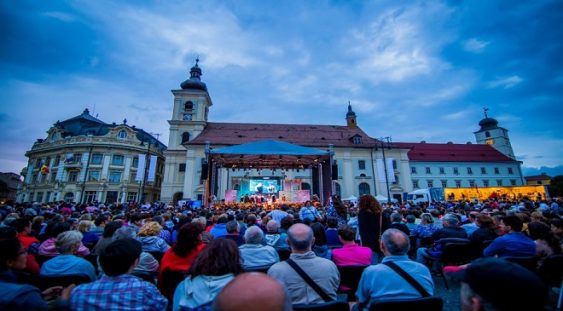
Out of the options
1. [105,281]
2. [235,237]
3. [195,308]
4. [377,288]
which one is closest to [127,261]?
[105,281]

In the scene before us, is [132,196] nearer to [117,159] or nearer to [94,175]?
[94,175]

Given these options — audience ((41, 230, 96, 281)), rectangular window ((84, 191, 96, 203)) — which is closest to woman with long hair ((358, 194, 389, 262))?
audience ((41, 230, 96, 281))

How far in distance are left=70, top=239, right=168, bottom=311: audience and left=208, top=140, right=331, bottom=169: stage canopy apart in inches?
572

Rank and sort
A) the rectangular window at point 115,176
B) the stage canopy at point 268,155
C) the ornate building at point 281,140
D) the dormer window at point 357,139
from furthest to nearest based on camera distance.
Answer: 1. the rectangular window at point 115,176
2. the dormer window at point 357,139
3. the ornate building at point 281,140
4. the stage canopy at point 268,155

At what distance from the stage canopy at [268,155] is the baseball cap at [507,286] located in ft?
51.0

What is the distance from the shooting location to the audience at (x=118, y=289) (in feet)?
5.86

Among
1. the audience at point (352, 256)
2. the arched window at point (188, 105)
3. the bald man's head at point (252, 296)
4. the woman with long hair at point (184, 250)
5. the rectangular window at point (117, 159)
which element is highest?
the arched window at point (188, 105)

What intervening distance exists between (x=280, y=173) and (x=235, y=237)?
2658cm

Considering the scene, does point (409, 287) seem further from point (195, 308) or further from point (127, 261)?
point (127, 261)

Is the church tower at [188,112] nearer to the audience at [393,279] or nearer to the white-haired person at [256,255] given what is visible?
the white-haired person at [256,255]

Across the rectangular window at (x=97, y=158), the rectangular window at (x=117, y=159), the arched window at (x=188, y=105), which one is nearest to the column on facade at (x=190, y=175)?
the arched window at (x=188, y=105)

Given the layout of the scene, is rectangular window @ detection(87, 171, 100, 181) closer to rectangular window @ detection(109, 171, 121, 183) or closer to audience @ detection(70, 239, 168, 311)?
rectangular window @ detection(109, 171, 121, 183)

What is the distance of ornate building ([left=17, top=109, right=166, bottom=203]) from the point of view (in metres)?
36.8

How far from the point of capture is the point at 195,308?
1907 mm
